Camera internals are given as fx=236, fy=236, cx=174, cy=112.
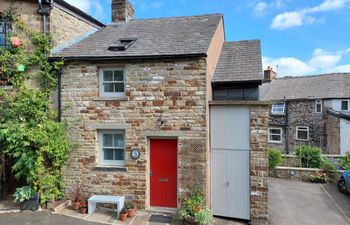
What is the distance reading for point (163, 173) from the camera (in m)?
7.89

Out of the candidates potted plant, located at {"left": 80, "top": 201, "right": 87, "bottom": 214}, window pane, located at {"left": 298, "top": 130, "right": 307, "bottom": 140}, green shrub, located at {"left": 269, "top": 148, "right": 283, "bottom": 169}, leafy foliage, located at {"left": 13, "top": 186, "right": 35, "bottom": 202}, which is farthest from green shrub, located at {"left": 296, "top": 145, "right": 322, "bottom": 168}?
leafy foliage, located at {"left": 13, "top": 186, "right": 35, "bottom": 202}

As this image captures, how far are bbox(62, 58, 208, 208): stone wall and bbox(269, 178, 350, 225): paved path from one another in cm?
335

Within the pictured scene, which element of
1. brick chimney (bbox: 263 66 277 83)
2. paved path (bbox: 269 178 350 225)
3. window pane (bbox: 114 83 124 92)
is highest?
brick chimney (bbox: 263 66 277 83)

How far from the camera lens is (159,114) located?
7.66m

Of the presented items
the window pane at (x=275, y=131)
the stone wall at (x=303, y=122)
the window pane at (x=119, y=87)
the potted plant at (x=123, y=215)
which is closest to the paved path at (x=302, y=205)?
the potted plant at (x=123, y=215)

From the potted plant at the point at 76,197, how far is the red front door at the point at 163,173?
95.8 inches

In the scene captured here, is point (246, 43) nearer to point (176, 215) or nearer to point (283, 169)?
point (283, 169)

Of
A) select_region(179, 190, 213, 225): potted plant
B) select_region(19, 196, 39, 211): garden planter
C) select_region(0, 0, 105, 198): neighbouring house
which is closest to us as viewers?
select_region(179, 190, 213, 225): potted plant

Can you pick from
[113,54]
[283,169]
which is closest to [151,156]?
[113,54]

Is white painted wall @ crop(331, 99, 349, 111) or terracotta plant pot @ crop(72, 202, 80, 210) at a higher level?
white painted wall @ crop(331, 99, 349, 111)

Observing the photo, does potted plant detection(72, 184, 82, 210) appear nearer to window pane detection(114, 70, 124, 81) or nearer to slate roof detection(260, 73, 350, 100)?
window pane detection(114, 70, 124, 81)

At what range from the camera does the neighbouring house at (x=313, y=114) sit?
18953mm

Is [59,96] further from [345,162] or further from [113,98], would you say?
[345,162]

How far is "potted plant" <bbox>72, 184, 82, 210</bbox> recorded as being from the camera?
25.5 feet
